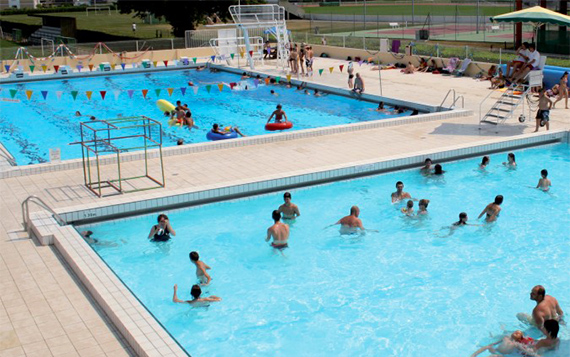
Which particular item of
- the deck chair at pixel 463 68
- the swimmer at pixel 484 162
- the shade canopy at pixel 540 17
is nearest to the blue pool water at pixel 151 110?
the shade canopy at pixel 540 17

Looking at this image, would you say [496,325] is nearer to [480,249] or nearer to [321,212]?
[480,249]

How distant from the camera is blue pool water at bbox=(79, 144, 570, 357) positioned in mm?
8891

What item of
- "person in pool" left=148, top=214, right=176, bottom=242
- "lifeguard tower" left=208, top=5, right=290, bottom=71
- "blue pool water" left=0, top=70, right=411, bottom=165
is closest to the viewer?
"person in pool" left=148, top=214, right=176, bottom=242

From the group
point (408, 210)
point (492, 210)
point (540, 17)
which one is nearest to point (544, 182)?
point (492, 210)

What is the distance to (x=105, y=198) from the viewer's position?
12.7 m

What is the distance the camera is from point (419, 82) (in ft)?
84.4

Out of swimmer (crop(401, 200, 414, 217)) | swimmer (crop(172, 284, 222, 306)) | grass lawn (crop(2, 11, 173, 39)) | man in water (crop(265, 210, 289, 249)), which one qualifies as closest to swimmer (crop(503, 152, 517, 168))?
swimmer (crop(401, 200, 414, 217))

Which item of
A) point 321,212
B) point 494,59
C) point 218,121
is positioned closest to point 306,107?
point 218,121

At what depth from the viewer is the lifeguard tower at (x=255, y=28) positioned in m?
30.8

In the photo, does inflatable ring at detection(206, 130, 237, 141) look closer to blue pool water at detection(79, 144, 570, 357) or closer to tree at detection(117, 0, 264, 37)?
blue pool water at detection(79, 144, 570, 357)

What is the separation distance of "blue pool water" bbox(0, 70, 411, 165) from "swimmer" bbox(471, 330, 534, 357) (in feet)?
40.5

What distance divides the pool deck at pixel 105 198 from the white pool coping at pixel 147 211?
162 mm

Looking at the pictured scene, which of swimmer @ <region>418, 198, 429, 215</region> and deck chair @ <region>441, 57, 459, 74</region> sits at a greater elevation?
deck chair @ <region>441, 57, 459, 74</region>

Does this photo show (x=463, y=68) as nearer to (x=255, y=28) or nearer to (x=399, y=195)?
(x=255, y=28)
